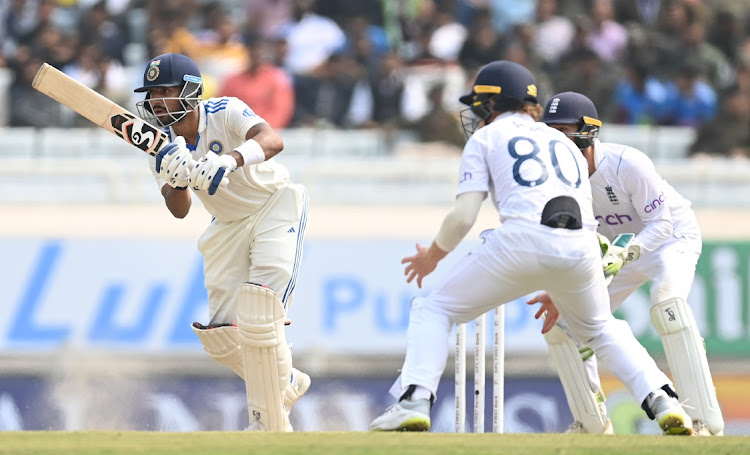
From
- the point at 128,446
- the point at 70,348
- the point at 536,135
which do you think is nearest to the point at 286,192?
the point at 536,135

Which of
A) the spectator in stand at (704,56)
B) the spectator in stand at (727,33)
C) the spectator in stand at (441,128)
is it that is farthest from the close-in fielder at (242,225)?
the spectator in stand at (727,33)

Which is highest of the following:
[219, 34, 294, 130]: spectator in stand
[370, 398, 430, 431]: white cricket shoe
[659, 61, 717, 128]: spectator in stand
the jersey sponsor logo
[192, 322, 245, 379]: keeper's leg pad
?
[659, 61, 717, 128]: spectator in stand

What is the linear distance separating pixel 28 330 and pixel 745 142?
5.88m

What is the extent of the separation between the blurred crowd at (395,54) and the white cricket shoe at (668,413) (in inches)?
211

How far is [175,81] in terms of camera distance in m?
5.56

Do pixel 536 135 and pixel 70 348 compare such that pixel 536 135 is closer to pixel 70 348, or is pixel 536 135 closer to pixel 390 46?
pixel 70 348

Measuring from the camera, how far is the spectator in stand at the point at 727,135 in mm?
10359

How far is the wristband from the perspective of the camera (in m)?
5.32

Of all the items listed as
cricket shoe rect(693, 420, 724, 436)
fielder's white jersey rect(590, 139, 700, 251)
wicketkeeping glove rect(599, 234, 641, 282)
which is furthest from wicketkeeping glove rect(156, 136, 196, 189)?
cricket shoe rect(693, 420, 724, 436)

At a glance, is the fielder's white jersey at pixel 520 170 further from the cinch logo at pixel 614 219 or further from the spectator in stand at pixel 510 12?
the spectator in stand at pixel 510 12

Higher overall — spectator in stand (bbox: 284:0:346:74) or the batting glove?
spectator in stand (bbox: 284:0:346:74)

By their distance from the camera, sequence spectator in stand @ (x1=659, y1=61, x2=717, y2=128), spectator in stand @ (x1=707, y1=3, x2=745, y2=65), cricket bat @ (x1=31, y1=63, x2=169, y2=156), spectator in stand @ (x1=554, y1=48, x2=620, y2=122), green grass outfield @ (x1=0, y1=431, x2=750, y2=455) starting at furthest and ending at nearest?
spectator in stand @ (x1=707, y1=3, x2=745, y2=65), spectator in stand @ (x1=659, y1=61, x2=717, y2=128), spectator in stand @ (x1=554, y1=48, x2=620, y2=122), cricket bat @ (x1=31, y1=63, x2=169, y2=156), green grass outfield @ (x1=0, y1=431, x2=750, y2=455)

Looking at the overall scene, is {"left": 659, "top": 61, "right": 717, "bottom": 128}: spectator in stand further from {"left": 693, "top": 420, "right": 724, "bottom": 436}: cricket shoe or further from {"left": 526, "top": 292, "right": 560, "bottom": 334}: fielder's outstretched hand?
{"left": 526, "top": 292, "right": 560, "bottom": 334}: fielder's outstretched hand

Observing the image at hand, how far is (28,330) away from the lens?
7.95m
